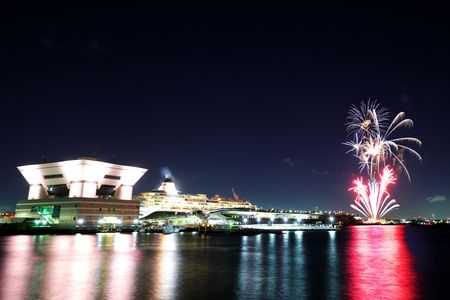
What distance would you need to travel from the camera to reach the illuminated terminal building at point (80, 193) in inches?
4471

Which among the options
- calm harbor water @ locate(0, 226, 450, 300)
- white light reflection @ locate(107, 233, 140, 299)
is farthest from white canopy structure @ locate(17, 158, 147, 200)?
white light reflection @ locate(107, 233, 140, 299)

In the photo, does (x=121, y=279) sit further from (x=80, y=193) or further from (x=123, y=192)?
(x=123, y=192)

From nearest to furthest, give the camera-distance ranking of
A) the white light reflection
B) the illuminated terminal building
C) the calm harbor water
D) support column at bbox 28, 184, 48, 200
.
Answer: the white light reflection, the calm harbor water, the illuminated terminal building, support column at bbox 28, 184, 48, 200

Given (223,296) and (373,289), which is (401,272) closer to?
(373,289)

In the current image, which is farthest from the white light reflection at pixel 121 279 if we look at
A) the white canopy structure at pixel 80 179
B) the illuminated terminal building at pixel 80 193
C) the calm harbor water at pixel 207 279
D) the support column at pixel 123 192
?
the support column at pixel 123 192

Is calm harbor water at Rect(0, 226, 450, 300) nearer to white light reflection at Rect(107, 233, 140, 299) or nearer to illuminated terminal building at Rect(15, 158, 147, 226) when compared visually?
white light reflection at Rect(107, 233, 140, 299)

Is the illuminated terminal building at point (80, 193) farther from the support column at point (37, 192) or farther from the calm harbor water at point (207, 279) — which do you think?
the calm harbor water at point (207, 279)

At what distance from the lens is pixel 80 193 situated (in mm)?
119938

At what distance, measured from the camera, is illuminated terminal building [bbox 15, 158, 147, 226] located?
114m

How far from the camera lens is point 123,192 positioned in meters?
132

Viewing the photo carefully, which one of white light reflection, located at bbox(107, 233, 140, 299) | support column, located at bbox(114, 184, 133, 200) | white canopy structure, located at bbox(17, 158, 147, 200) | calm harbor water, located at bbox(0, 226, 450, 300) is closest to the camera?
white light reflection, located at bbox(107, 233, 140, 299)

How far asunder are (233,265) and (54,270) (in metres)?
14.7

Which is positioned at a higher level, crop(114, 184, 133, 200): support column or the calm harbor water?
crop(114, 184, 133, 200): support column

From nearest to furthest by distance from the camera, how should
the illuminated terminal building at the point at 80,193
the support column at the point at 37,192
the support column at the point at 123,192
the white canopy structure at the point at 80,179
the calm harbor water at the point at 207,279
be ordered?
the calm harbor water at the point at 207,279 → the illuminated terminal building at the point at 80,193 → the white canopy structure at the point at 80,179 → the support column at the point at 37,192 → the support column at the point at 123,192
